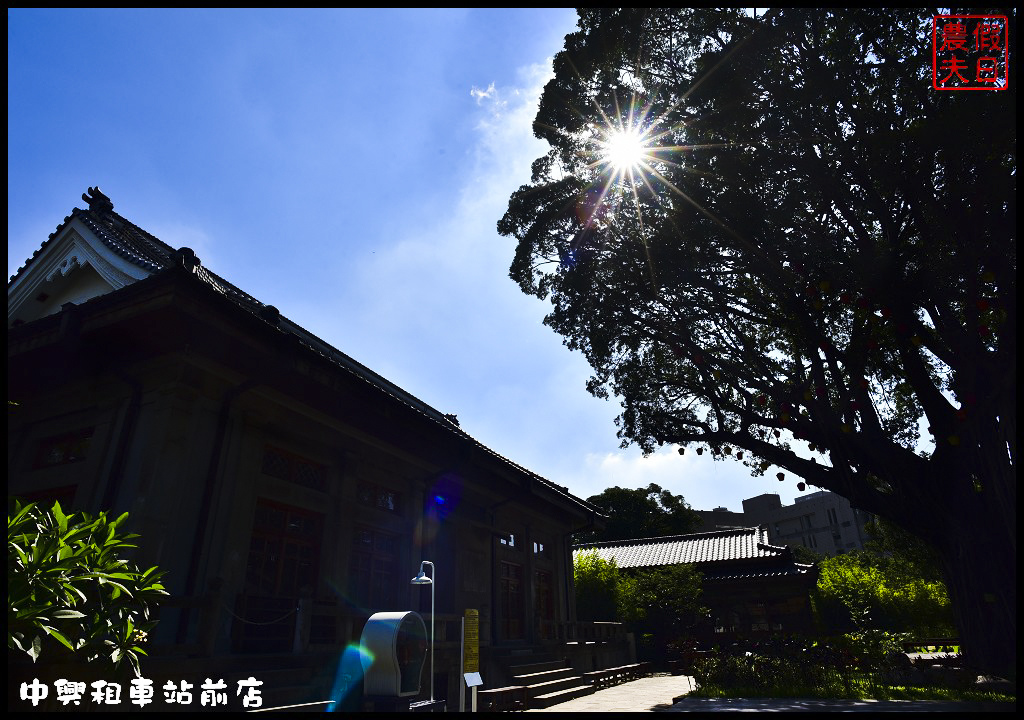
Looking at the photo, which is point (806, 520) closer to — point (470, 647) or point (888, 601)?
point (888, 601)

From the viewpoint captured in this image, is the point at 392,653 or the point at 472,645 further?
the point at 472,645

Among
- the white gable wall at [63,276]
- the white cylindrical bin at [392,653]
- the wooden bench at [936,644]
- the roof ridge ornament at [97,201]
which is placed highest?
the roof ridge ornament at [97,201]

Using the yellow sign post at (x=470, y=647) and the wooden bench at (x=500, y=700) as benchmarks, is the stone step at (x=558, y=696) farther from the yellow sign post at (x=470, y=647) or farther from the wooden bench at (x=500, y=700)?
the yellow sign post at (x=470, y=647)

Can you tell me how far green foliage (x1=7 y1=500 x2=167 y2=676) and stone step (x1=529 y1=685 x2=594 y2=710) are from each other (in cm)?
826

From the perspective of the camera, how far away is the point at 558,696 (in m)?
11.8

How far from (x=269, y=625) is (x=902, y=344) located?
1316 cm

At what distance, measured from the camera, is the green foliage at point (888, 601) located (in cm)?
2600

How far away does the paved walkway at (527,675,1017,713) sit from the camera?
27.4 ft

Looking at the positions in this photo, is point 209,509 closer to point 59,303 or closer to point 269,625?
point 269,625

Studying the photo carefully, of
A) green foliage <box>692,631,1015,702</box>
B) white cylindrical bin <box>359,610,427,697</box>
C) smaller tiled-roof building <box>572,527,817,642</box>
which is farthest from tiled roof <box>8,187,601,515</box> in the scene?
smaller tiled-roof building <box>572,527,817,642</box>

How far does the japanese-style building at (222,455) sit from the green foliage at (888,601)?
21.4 metres

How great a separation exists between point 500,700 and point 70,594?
768 centimetres

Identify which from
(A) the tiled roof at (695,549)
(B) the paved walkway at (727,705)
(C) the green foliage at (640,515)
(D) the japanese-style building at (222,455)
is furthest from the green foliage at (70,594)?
(C) the green foliage at (640,515)

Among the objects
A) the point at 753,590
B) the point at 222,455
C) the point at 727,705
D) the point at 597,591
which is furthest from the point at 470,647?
the point at 753,590
